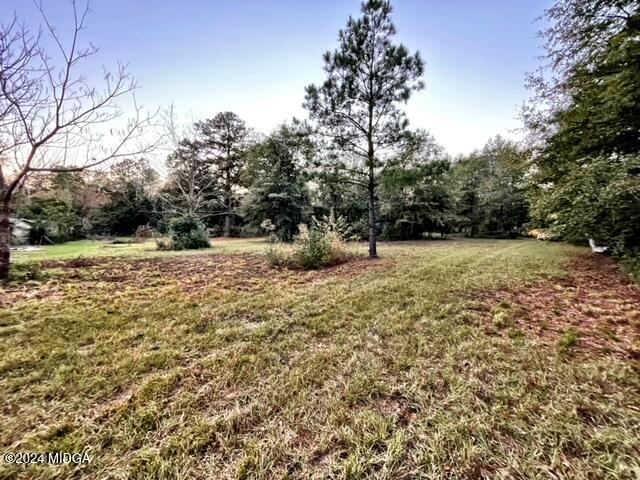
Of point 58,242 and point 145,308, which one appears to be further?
point 58,242

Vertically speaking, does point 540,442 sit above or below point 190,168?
below

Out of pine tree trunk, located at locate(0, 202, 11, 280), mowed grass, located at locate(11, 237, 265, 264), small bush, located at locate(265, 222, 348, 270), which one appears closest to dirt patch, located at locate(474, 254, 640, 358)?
small bush, located at locate(265, 222, 348, 270)

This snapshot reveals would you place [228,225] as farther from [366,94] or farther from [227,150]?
[366,94]

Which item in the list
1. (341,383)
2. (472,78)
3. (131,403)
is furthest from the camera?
(472,78)

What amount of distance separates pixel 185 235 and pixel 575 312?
11315mm

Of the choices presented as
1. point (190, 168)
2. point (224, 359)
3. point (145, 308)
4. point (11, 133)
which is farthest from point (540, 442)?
point (190, 168)

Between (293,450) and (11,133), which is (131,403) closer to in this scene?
(293,450)

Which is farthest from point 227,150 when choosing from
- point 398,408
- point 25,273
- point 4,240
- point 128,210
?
point 398,408

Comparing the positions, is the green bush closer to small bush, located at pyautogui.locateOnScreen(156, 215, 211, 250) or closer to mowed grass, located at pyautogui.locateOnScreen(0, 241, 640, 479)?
small bush, located at pyautogui.locateOnScreen(156, 215, 211, 250)

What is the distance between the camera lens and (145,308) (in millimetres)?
3070

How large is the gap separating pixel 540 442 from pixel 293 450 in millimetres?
1200

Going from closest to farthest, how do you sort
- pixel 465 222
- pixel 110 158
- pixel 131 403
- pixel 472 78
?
pixel 131 403 < pixel 110 158 < pixel 472 78 < pixel 465 222

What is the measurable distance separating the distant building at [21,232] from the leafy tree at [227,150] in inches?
423

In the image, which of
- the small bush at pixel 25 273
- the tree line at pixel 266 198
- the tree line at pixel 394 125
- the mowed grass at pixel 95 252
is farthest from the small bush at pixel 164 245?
the small bush at pixel 25 273
